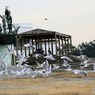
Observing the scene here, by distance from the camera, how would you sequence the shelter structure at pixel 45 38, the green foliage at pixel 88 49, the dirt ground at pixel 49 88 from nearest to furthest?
the dirt ground at pixel 49 88 < the shelter structure at pixel 45 38 < the green foliage at pixel 88 49

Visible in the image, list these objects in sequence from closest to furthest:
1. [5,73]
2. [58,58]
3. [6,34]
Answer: [5,73], [6,34], [58,58]

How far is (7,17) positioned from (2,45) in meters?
3.08

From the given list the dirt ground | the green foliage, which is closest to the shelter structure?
the dirt ground

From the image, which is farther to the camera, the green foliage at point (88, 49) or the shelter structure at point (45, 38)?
the green foliage at point (88, 49)

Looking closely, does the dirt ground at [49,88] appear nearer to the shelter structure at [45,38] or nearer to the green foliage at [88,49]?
the shelter structure at [45,38]

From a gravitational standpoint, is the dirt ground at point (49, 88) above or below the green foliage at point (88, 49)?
below

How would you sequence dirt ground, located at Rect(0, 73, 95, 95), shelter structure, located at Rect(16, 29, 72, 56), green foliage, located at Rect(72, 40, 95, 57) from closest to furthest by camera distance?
dirt ground, located at Rect(0, 73, 95, 95), shelter structure, located at Rect(16, 29, 72, 56), green foliage, located at Rect(72, 40, 95, 57)

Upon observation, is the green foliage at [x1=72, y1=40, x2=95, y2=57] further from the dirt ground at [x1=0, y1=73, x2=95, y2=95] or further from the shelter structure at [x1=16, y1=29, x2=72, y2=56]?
the dirt ground at [x1=0, y1=73, x2=95, y2=95]

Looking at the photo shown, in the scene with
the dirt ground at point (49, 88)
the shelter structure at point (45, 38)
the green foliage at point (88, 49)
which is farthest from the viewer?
the green foliage at point (88, 49)

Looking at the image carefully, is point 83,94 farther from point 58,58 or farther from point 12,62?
point 58,58

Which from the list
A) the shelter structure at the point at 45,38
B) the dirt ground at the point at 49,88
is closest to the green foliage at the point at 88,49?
the shelter structure at the point at 45,38

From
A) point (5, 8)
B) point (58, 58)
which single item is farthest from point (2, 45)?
point (58, 58)

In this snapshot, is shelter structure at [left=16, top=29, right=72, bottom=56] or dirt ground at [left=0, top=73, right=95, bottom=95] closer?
dirt ground at [left=0, top=73, right=95, bottom=95]

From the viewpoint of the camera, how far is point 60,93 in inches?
489
